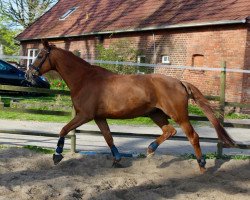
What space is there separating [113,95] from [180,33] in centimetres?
1458

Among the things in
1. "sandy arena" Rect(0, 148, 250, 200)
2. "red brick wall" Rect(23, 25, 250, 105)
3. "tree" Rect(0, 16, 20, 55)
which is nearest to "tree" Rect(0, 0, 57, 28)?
"tree" Rect(0, 16, 20, 55)

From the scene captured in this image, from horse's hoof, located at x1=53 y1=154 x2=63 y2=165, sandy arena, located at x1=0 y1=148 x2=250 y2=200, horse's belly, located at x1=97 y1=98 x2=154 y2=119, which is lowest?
sandy arena, located at x1=0 y1=148 x2=250 y2=200

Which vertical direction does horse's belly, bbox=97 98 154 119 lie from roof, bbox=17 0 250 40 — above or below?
below

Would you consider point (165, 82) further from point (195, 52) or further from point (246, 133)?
point (195, 52)

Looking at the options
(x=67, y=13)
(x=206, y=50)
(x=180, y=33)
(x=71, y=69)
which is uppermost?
(x=67, y=13)

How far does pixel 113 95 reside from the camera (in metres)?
6.94

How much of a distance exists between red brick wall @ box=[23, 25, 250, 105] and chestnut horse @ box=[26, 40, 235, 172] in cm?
1157

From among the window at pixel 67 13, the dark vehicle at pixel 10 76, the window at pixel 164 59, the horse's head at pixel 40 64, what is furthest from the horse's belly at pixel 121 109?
the window at pixel 67 13

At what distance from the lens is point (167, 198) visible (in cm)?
552

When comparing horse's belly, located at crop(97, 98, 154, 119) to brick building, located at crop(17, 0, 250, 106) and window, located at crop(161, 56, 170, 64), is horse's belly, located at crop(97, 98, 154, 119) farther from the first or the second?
window, located at crop(161, 56, 170, 64)

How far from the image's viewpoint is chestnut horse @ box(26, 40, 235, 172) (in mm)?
6902

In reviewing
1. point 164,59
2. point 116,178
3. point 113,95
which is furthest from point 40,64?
point 164,59

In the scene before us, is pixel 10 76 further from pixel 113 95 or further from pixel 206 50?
pixel 113 95

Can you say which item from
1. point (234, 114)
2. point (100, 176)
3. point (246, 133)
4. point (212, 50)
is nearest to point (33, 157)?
point (100, 176)
